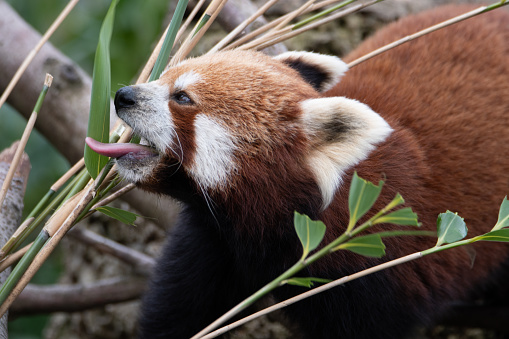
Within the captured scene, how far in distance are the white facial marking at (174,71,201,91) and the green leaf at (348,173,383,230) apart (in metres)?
0.73

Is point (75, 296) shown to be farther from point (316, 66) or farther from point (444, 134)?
point (444, 134)

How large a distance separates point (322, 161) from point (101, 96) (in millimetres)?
626

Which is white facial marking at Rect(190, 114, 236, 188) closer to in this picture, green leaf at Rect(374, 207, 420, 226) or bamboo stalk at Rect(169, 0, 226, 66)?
bamboo stalk at Rect(169, 0, 226, 66)

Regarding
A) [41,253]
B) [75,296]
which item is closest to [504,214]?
[41,253]

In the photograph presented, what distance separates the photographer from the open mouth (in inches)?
Result: 65.4

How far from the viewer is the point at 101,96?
159 centimetres

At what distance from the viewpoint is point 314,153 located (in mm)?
1739

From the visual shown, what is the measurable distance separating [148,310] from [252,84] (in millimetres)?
1003

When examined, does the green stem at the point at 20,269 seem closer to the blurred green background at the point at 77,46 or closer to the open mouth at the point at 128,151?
the open mouth at the point at 128,151

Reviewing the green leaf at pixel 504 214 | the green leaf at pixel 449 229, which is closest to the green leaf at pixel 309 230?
the green leaf at pixel 449 229

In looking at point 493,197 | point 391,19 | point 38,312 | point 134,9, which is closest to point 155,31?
point 134,9

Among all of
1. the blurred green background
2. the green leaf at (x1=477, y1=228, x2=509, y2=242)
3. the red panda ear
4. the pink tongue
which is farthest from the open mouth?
the blurred green background

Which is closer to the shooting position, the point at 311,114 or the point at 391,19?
the point at 311,114

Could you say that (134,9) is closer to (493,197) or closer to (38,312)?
(38,312)
